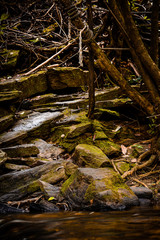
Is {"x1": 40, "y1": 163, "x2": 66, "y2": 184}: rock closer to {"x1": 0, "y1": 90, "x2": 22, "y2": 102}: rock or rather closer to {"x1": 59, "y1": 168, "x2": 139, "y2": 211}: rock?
{"x1": 59, "y1": 168, "x2": 139, "y2": 211}: rock

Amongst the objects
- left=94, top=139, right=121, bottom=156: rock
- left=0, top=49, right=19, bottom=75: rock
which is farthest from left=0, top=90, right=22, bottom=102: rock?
left=94, top=139, right=121, bottom=156: rock

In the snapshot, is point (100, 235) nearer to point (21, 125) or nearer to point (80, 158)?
point (80, 158)

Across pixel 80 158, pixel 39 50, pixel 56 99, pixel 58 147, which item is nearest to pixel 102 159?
pixel 80 158

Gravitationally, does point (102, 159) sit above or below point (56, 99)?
below

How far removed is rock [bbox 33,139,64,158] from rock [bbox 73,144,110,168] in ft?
2.31

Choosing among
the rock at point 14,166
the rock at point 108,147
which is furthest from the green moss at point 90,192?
the rock at point 108,147

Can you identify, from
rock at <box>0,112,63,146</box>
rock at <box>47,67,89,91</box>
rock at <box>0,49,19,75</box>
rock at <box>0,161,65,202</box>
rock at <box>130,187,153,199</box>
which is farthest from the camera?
rock at <box>0,49,19,75</box>

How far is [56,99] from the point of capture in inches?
280

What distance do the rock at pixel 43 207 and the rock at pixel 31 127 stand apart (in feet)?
6.46

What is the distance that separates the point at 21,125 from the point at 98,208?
3.40 m

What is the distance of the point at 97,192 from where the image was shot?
9.36 feet

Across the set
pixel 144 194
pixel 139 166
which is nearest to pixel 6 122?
pixel 139 166

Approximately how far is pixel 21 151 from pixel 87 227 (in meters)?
2.87

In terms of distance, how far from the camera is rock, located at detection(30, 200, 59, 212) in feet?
9.82
